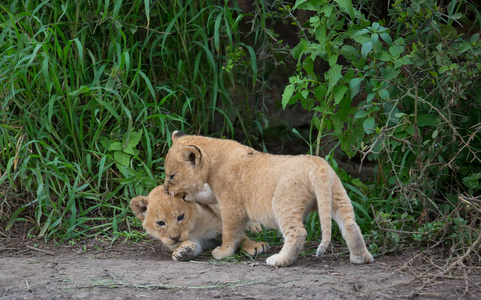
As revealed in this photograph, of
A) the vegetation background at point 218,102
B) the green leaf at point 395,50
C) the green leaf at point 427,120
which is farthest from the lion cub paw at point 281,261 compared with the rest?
the green leaf at point 395,50

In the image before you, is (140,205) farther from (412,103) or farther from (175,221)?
(412,103)

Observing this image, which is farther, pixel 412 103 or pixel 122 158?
pixel 122 158

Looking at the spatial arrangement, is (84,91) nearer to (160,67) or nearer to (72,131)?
(72,131)

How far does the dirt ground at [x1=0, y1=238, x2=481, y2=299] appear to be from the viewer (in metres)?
3.71

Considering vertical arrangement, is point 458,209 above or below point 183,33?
below

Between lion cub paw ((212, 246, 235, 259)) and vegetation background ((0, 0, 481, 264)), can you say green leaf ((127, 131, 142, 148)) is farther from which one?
lion cub paw ((212, 246, 235, 259))

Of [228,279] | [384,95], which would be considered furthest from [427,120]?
[228,279]

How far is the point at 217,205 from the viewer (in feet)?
17.5

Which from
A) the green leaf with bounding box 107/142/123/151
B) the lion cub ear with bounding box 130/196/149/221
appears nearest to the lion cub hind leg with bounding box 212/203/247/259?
the lion cub ear with bounding box 130/196/149/221

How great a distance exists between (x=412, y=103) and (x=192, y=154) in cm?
174

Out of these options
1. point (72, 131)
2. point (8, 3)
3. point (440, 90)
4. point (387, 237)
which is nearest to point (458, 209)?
point (387, 237)

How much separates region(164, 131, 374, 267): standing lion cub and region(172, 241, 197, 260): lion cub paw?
0.18 meters

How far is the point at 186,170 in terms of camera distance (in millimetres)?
5020

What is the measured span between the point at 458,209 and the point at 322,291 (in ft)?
4.45
